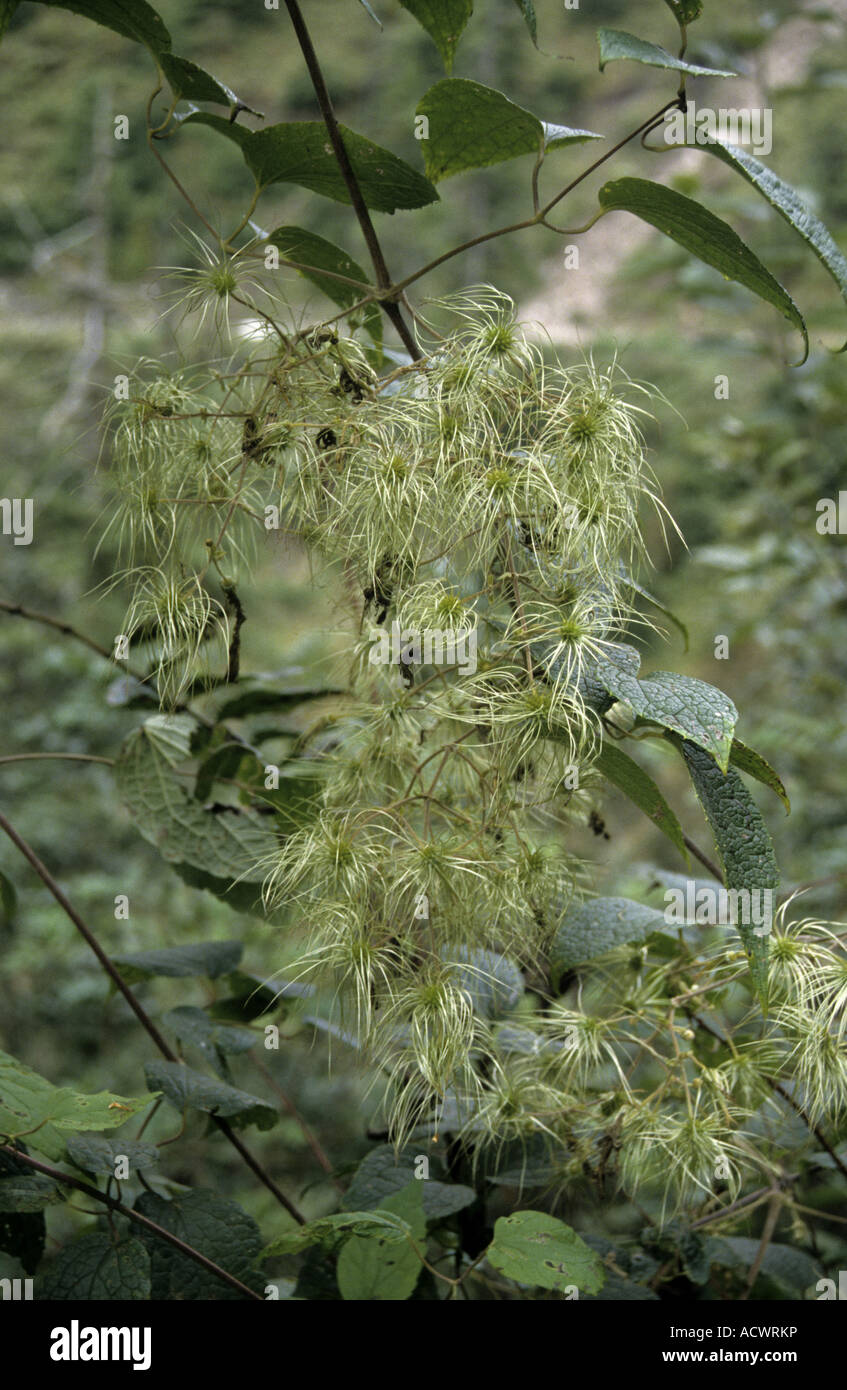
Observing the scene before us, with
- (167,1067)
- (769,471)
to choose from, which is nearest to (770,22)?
(769,471)

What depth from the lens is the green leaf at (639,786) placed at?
0.42 metres

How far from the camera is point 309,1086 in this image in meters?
2.12

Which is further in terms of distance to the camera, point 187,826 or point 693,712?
point 187,826

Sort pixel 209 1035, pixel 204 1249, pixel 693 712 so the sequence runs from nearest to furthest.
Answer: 1. pixel 693 712
2. pixel 204 1249
3. pixel 209 1035

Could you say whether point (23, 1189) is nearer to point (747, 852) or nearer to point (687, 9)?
point (747, 852)

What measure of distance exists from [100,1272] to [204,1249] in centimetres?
6

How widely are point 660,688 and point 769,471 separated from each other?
1.77 m

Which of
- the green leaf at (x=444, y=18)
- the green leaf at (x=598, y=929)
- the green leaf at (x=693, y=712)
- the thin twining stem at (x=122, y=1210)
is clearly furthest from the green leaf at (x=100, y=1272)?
the green leaf at (x=444, y=18)

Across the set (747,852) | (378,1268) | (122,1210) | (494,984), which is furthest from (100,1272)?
(747,852)

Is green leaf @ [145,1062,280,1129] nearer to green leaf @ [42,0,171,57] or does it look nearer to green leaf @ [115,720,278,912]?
green leaf @ [115,720,278,912]

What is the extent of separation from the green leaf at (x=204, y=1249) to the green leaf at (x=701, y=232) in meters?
0.51

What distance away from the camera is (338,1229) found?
1.50 feet

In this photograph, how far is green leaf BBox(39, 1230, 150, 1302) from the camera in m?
0.46

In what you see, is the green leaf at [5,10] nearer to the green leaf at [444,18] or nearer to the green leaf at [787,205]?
the green leaf at [444,18]
